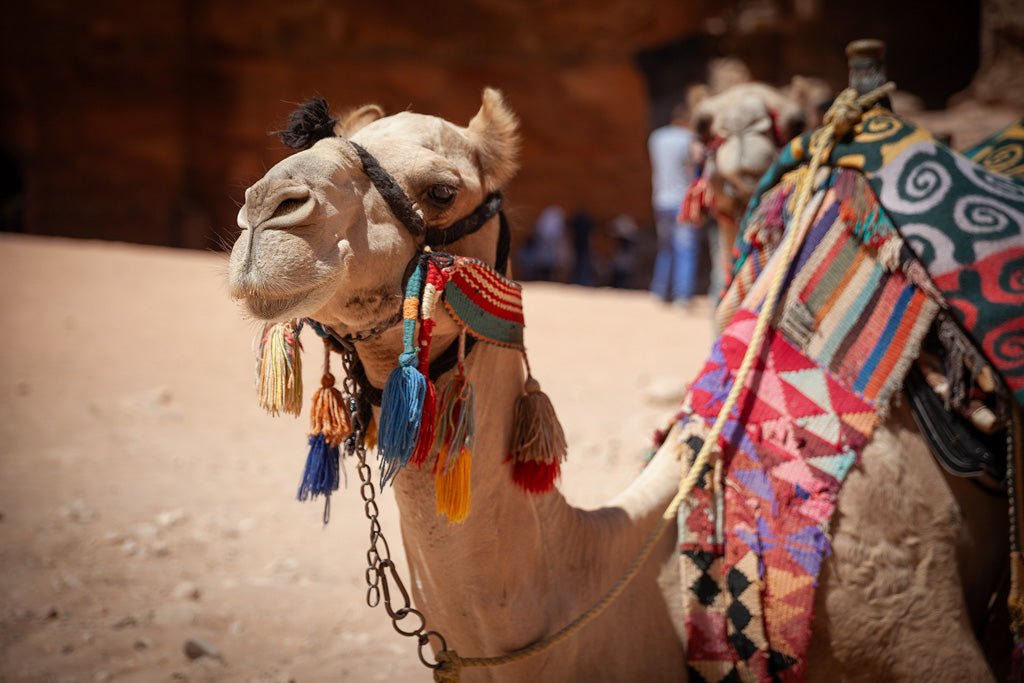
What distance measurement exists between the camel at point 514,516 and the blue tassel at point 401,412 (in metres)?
0.15

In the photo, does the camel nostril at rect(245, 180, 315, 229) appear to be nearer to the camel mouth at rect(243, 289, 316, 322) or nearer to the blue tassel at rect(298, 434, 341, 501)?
the camel mouth at rect(243, 289, 316, 322)

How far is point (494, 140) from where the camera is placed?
8.40 feet

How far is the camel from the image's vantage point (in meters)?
2.05

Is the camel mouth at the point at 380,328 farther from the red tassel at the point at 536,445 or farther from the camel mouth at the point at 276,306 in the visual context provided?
Result: the red tassel at the point at 536,445

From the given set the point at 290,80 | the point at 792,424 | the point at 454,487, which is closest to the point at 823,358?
the point at 792,424

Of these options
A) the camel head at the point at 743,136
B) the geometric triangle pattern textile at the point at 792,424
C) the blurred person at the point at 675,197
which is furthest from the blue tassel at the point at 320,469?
the blurred person at the point at 675,197

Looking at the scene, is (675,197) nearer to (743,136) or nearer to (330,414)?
(743,136)

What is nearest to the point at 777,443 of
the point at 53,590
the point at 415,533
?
the point at 415,533

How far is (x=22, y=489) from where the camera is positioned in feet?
19.1

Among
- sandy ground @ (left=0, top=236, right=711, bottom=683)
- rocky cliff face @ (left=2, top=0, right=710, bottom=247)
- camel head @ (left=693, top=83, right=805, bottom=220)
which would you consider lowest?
sandy ground @ (left=0, top=236, right=711, bottom=683)

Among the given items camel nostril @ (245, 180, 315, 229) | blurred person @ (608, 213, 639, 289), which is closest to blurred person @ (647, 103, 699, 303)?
blurred person @ (608, 213, 639, 289)

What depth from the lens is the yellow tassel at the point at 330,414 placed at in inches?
94.3

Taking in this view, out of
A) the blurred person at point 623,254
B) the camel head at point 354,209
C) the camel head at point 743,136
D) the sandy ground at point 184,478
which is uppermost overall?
the camel head at point 743,136

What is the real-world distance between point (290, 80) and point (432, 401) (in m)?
→ 19.6
